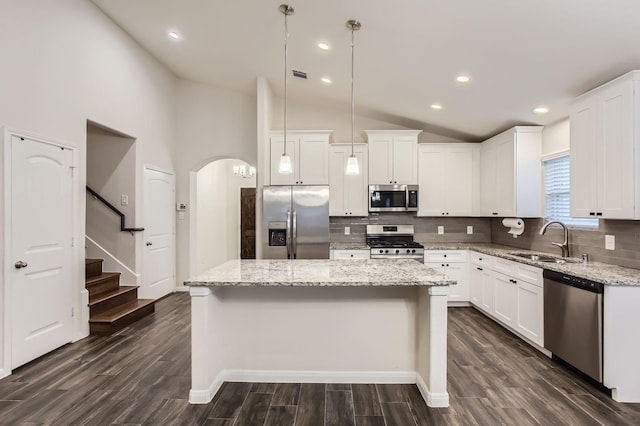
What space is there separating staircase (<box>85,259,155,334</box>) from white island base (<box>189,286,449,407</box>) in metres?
2.04

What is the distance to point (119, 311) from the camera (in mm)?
4133

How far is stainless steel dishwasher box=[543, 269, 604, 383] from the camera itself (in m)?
2.52

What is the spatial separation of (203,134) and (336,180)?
2605 mm

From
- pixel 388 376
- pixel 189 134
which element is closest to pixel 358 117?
pixel 189 134

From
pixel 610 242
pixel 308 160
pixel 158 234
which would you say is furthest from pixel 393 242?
pixel 158 234

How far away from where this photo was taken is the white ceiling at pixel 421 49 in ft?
7.90

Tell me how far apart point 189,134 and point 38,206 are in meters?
3.02

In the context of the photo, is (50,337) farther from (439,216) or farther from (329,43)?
(439,216)

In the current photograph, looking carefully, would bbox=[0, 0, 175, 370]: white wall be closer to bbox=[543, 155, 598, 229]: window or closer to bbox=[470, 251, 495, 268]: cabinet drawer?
bbox=[470, 251, 495, 268]: cabinet drawer

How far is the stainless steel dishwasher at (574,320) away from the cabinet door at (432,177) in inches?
88.8

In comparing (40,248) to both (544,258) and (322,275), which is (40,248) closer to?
(322,275)

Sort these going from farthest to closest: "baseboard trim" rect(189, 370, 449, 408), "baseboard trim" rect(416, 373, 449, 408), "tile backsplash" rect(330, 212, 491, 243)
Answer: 1. "tile backsplash" rect(330, 212, 491, 243)
2. "baseboard trim" rect(189, 370, 449, 408)
3. "baseboard trim" rect(416, 373, 449, 408)

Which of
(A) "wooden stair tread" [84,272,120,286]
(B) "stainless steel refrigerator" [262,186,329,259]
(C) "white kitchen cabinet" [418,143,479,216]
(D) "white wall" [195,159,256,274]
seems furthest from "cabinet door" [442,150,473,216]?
(A) "wooden stair tread" [84,272,120,286]

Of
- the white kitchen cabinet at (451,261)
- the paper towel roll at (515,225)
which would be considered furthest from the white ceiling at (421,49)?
the white kitchen cabinet at (451,261)
